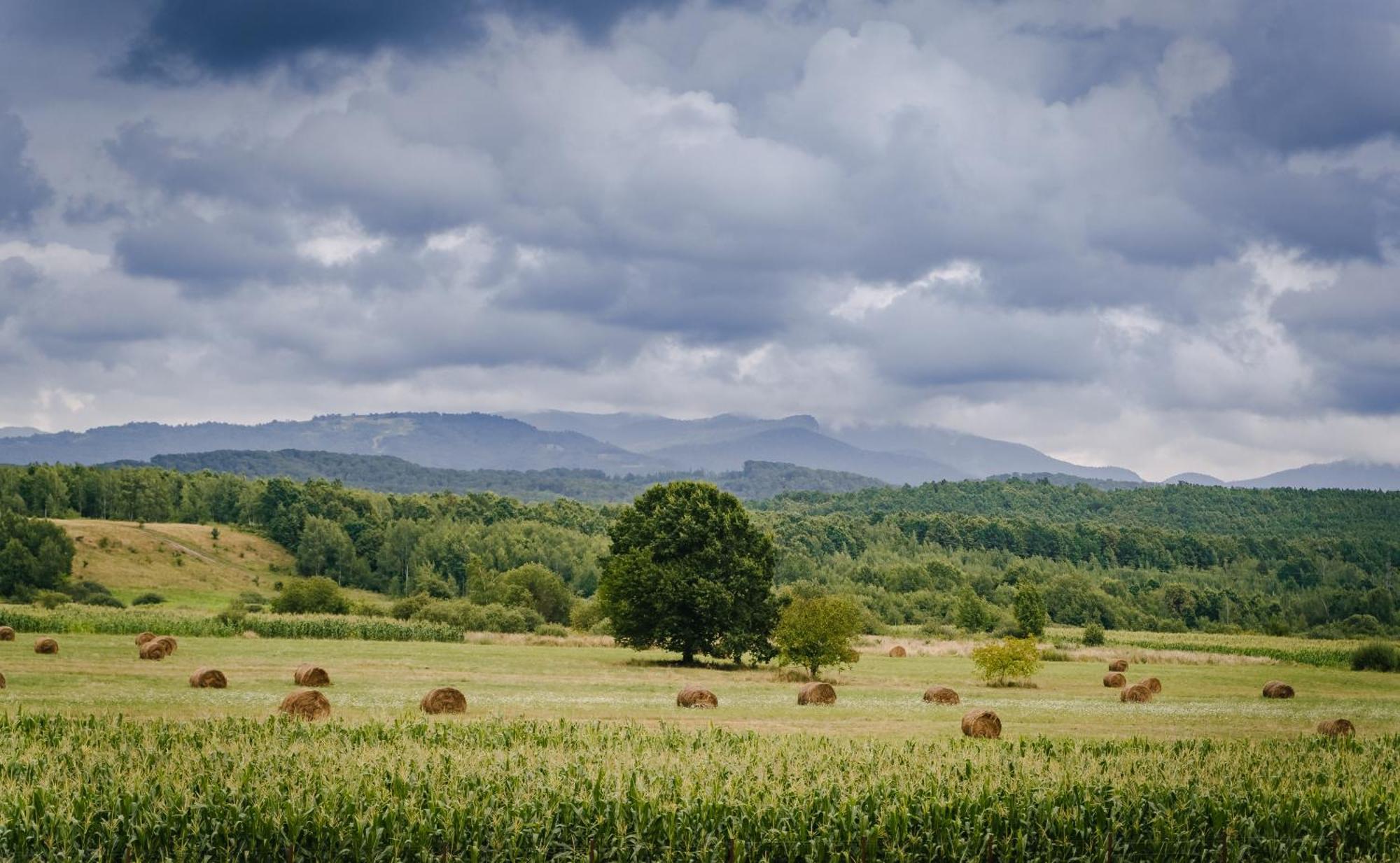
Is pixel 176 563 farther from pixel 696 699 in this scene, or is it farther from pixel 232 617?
pixel 696 699

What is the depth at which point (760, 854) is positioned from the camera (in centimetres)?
1602

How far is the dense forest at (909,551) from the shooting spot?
119 m

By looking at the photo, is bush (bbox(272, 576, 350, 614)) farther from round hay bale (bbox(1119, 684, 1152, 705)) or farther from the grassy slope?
round hay bale (bbox(1119, 684, 1152, 705))

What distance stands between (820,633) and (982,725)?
19.2 metres

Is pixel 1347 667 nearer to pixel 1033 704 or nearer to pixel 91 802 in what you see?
pixel 1033 704

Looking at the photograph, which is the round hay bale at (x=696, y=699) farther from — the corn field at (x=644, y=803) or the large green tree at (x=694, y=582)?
the large green tree at (x=694, y=582)

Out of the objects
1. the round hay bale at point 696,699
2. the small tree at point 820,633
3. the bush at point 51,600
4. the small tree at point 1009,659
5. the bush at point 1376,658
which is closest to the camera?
the round hay bale at point 696,699

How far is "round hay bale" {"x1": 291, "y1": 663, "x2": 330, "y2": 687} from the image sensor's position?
3694 centimetres

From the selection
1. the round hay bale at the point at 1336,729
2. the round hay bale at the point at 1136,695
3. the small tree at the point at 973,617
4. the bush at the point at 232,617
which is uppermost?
the round hay bale at the point at 1336,729

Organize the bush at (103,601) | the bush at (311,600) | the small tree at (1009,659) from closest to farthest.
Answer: the small tree at (1009,659)
the bush at (311,600)
the bush at (103,601)

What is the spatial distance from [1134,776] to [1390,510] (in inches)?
6953

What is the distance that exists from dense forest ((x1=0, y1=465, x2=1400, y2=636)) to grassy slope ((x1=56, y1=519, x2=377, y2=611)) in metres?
8.56

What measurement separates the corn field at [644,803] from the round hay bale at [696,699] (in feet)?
39.4

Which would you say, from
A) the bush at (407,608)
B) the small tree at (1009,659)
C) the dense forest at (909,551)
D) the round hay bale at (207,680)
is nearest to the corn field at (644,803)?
the round hay bale at (207,680)
